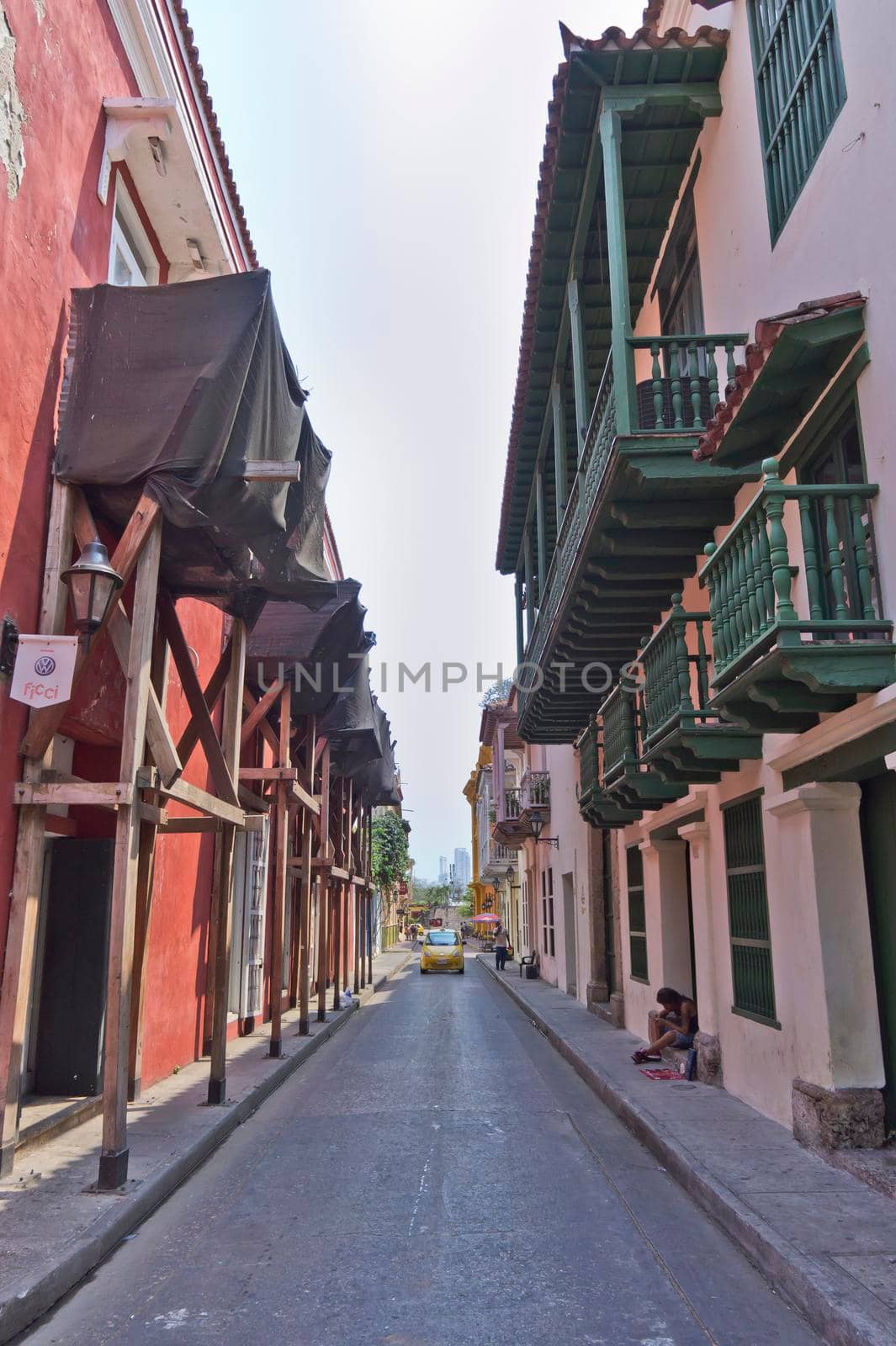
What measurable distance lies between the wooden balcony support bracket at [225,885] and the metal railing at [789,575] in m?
4.20

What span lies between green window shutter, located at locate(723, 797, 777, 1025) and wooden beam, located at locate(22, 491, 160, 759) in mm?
5348

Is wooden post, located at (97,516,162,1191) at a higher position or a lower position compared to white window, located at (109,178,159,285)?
lower

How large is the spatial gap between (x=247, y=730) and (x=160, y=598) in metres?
3.18

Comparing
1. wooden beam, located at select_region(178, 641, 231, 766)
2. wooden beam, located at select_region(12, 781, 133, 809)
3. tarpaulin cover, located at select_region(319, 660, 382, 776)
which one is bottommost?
wooden beam, located at select_region(12, 781, 133, 809)

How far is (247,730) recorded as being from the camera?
424 inches

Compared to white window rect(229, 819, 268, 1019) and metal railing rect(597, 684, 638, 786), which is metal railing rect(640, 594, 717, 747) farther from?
white window rect(229, 819, 268, 1019)

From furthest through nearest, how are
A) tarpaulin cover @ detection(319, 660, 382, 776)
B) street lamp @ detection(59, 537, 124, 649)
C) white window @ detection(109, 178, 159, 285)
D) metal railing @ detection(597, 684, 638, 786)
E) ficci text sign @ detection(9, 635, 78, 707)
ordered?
tarpaulin cover @ detection(319, 660, 382, 776) < metal railing @ detection(597, 684, 638, 786) < white window @ detection(109, 178, 159, 285) < street lamp @ detection(59, 537, 124, 649) < ficci text sign @ detection(9, 635, 78, 707)

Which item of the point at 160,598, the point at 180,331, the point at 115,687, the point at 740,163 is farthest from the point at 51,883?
the point at 740,163

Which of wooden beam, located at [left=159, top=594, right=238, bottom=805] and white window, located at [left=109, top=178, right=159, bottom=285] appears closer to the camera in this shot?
wooden beam, located at [left=159, top=594, right=238, bottom=805]

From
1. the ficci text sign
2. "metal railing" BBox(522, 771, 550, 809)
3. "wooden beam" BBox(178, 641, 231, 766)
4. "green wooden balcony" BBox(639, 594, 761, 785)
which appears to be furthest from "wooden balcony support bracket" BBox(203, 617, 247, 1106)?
"metal railing" BBox(522, 771, 550, 809)

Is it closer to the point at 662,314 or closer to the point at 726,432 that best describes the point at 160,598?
the point at 726,432

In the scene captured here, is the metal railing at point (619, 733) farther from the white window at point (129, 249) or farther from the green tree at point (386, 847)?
the green tree at point (386, 847)

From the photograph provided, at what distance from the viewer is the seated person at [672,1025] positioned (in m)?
9.95

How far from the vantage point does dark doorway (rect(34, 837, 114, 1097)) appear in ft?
25.4
